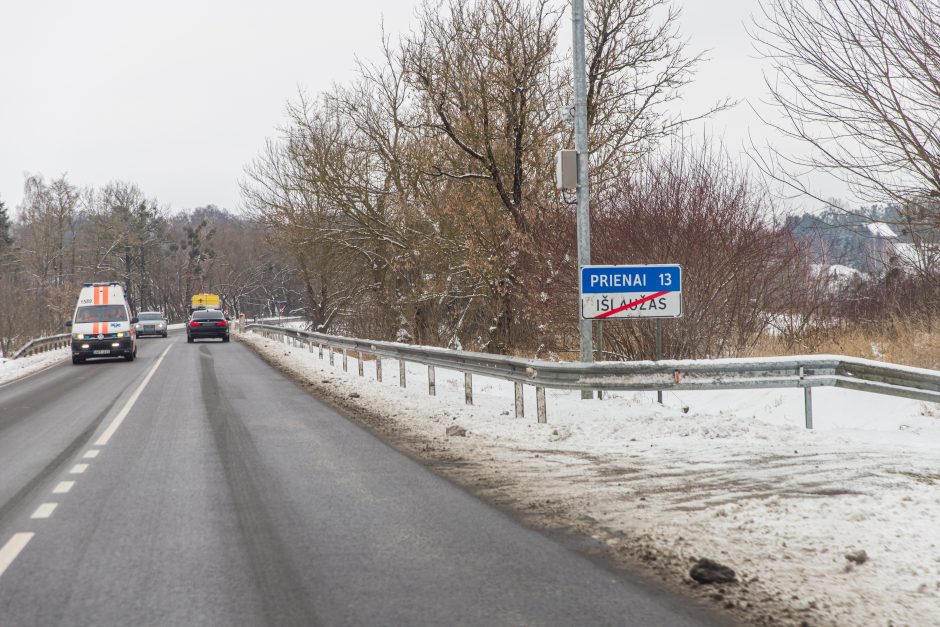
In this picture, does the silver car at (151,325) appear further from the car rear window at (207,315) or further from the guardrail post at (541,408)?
the guardrail post at (541,408)

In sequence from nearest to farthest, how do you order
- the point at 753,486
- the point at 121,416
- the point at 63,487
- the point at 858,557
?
the point at 858,557 < the point at 753,486 < the point at 63,487 < the point at 121,416

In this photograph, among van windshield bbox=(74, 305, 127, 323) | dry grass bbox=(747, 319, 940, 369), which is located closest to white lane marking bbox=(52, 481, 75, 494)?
dry grass bbox=(747, 319, 940, 369)

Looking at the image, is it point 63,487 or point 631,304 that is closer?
point 63,487

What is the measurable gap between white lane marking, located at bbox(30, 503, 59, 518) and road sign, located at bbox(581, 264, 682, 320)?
7130mm

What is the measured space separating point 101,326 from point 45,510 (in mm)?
24106

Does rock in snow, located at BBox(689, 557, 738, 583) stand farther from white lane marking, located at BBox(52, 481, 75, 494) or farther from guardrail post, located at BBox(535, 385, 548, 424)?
guardrail post, located at BBox(535, 385, 548, 424)

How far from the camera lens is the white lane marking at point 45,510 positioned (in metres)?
6.54

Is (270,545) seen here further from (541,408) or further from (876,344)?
(876,344)

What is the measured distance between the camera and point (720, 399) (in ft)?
43.3

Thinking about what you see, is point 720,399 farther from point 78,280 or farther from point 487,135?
point 78,280

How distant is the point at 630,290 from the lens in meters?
11.6

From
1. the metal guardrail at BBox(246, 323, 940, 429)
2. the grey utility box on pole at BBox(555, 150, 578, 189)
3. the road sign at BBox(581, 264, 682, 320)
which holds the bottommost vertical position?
the metal guardrail at BBox(246, 323, 940, 429)

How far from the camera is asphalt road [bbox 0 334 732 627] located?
14.0ft

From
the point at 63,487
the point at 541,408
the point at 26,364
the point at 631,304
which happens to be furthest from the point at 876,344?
the point at 26,364
